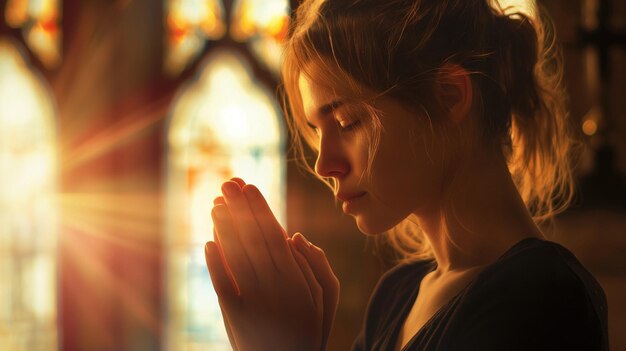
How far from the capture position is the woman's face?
2.04 feet

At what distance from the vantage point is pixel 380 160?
622 millimetres

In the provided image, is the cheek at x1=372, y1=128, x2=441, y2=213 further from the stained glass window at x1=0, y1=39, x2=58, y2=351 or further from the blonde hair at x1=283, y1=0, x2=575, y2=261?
the stained glass window at x1=0, y1=39, x2=58, y2=351

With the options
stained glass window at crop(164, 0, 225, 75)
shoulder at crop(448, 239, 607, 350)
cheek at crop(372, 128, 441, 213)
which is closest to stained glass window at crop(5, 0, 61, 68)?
stained glass window at crop(164, 0, 225, 75)

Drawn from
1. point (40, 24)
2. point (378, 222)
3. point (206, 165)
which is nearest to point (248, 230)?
point (378, 222)

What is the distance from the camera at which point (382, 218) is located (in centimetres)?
64

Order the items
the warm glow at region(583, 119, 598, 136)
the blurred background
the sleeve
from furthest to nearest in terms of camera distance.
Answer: the blurred background
the warm glow at region(583, 119, 598, 136)
the sleeve

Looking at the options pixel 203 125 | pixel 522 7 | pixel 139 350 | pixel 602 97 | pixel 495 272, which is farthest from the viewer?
pixel 203 125

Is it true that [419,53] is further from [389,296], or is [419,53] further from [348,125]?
[389,296]

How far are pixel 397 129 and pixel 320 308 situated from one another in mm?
186

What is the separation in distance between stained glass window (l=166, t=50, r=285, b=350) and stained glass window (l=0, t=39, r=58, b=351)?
41 centimetres

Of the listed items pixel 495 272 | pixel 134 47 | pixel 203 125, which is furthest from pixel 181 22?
pixel 495 272

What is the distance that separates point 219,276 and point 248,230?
50 millimetres

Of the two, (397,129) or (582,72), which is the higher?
(582,72)

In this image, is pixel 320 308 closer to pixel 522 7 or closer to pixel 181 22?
pixel 522 7
